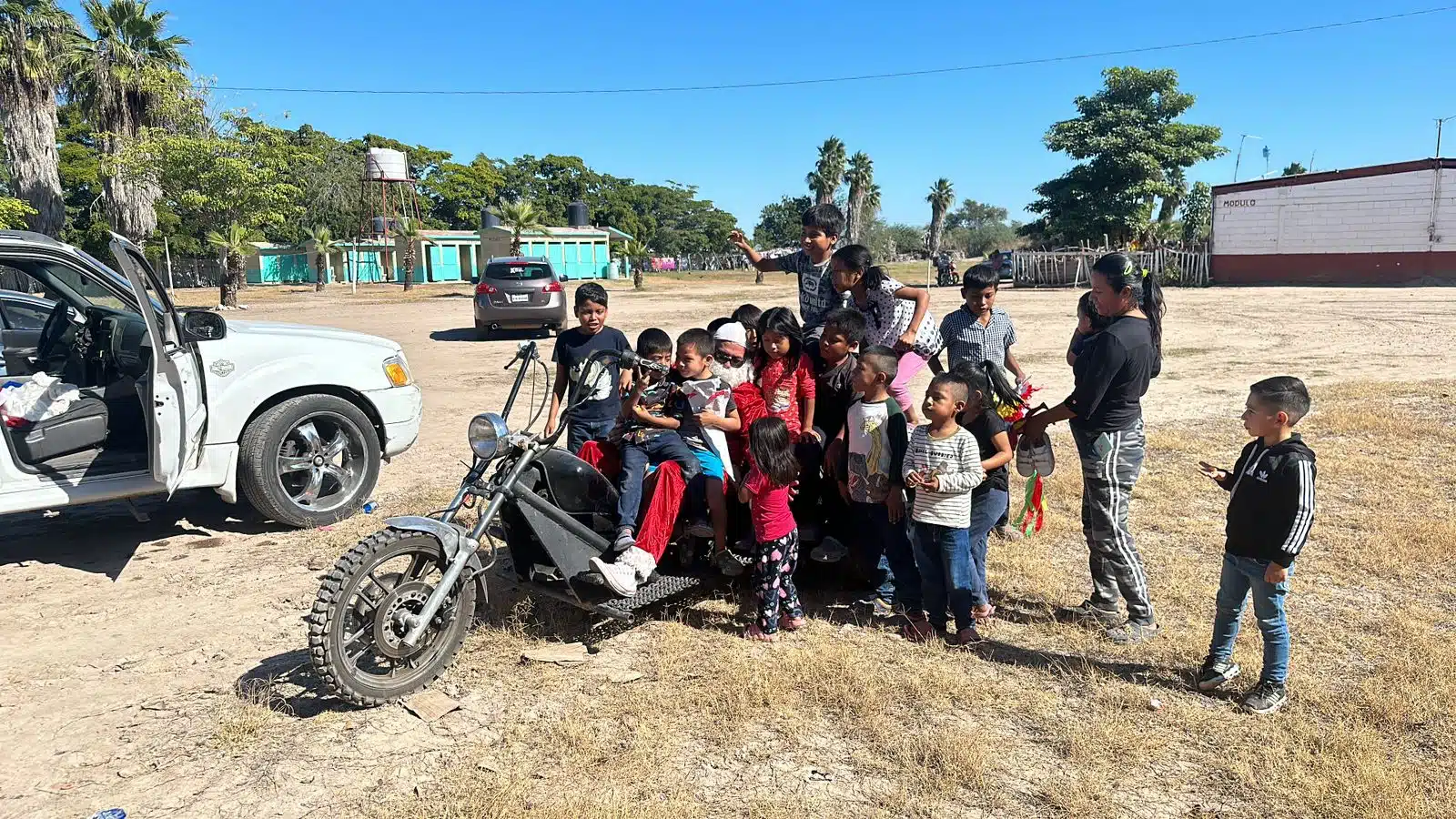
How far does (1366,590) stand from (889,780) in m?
3.17

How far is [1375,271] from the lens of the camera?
Result: 1282 inches

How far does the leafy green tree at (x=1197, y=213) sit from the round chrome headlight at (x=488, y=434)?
1689 inches

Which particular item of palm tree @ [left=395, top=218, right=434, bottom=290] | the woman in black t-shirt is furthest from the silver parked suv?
palm tree @ [left=395, top=218, right=434, bottom=290]

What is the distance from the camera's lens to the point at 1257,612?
3.51 meters

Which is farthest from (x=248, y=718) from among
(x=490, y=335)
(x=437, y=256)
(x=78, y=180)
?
(x=78, y=180)

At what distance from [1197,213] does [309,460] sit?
5131cm

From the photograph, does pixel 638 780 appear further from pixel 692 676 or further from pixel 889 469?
pixel 889 469

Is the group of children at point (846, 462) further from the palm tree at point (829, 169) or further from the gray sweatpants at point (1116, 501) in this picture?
the palm tree at point (829, 169)

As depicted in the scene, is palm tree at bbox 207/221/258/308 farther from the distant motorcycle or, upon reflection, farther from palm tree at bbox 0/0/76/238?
the distant motorcycle

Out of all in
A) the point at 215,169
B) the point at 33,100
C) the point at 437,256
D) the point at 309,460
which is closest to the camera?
the point at 309,460

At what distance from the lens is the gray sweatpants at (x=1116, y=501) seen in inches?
161

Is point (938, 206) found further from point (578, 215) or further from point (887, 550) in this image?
point (887, 550)

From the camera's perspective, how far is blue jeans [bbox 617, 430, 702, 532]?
411 cm

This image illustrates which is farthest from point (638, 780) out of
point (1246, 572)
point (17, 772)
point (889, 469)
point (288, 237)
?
point (288, 237)
